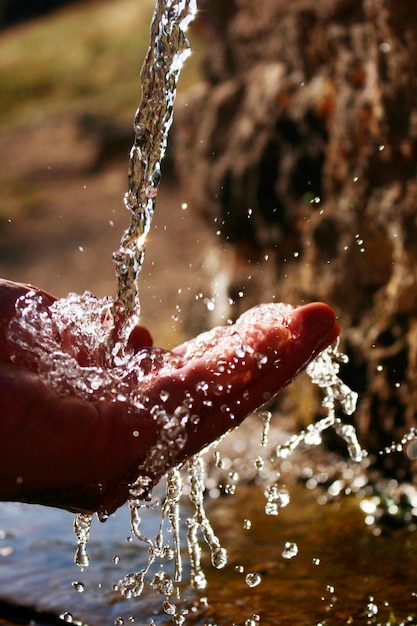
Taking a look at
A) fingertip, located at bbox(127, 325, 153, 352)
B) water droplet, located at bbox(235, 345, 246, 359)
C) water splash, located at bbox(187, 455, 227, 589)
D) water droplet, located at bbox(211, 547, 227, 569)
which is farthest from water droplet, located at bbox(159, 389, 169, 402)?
water droplet, located at bbox(211, 547, 227, 569)

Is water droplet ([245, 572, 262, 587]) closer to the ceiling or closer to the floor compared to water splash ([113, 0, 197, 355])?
closer to the floor

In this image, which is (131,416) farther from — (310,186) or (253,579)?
(310,186)

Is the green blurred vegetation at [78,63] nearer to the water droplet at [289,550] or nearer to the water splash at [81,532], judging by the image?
the water droplet at [289,550]

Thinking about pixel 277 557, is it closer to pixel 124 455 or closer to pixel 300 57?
pixel 124 455

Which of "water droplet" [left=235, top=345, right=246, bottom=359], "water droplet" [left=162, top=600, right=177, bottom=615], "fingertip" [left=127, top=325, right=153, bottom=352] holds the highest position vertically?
"fingertip" [left=127, top=325, right=153, bottom=352]

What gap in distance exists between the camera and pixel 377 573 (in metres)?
2.70

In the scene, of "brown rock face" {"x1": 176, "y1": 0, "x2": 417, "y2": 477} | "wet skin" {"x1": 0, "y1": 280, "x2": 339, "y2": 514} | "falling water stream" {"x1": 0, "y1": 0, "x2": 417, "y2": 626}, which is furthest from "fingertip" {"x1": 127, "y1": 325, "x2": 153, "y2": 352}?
"brown rock face" {"x1": 176, "y1": 0, "x2": 417, "y2": 477}

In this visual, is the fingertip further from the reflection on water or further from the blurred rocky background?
the blurred rocky background

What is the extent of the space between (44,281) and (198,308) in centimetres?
340

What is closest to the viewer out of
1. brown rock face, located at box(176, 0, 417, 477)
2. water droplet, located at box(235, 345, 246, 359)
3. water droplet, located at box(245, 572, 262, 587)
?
water droplet, located at box(235, 345, 246, 359)

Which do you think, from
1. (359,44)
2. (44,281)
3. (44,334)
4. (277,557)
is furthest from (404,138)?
(44,281)

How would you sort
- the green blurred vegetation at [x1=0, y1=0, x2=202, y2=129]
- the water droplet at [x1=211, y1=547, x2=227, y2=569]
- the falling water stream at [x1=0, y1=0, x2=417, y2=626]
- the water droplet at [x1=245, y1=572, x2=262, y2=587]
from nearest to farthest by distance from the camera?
1. the falling water stream at [x1=0, y1=0, x2=417, y2=626]
2. the water droplet at [x1=245, y1=572, x2=262, y2=587]
3. the water droplet at [x1=211, y1=547, x2=227, y2=569]
4. the green blurred vegetation at [x1=0, y1=0, x2=202, y2=129]

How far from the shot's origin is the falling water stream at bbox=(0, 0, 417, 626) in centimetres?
239

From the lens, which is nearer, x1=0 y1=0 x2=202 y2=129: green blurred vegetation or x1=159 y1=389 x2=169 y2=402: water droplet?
x1=159 y1=389 x2=169 y2=402: water droplet
